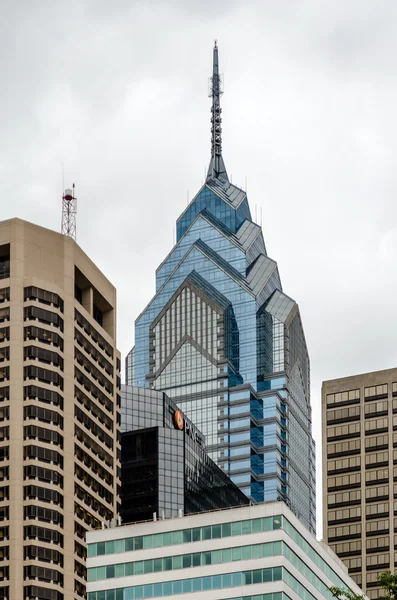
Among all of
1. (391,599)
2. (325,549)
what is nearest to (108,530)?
(325,549)

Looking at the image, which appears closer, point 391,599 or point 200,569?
point 391,599

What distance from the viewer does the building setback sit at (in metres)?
164

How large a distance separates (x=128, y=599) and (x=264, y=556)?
1542 cm

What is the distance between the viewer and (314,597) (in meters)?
174

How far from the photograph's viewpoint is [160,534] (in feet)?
559

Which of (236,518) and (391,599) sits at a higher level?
(236,518)

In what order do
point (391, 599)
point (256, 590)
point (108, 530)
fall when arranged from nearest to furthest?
point (391, 599) < point (256, 590) < point (108, 530)

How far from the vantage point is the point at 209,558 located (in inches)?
6575

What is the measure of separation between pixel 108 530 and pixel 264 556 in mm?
18779

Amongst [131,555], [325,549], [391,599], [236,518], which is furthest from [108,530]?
[391,599]

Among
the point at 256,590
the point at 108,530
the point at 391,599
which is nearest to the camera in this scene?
the point at 391,599

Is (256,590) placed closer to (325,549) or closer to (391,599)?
(325,549)

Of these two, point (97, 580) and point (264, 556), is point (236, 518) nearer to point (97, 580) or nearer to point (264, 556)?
point (264, 556)

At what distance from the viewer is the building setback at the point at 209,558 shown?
164375mm
